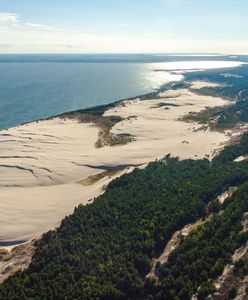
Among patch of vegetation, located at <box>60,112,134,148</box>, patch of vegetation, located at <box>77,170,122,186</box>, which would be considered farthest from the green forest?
patch of vegetation, located at <box>60,112,134,148</box>

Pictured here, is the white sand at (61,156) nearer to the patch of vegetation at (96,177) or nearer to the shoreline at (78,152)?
the shoreline at (78,152)

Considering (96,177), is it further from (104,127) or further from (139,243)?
(104,127)

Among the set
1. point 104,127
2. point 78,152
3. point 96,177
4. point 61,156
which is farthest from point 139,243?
point 104,127

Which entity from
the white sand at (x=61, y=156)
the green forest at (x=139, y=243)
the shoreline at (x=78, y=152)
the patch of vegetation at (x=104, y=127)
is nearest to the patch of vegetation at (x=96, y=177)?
the shoreline at (x=78, y=152)

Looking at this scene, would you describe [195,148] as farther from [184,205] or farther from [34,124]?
[34,124]

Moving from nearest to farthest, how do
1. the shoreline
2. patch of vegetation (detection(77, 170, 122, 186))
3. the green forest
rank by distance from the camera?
the green forest < the shoreline < patch of vegetation (detection(77, 170, 122, 186))

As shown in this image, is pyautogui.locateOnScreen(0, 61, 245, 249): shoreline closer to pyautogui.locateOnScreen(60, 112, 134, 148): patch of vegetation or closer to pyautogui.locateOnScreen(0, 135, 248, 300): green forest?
pyautogui.locateOnScreen(60, 112, 134, 148): patch of vegetation

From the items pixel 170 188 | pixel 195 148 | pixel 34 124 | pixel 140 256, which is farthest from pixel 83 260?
pixel 34 124
